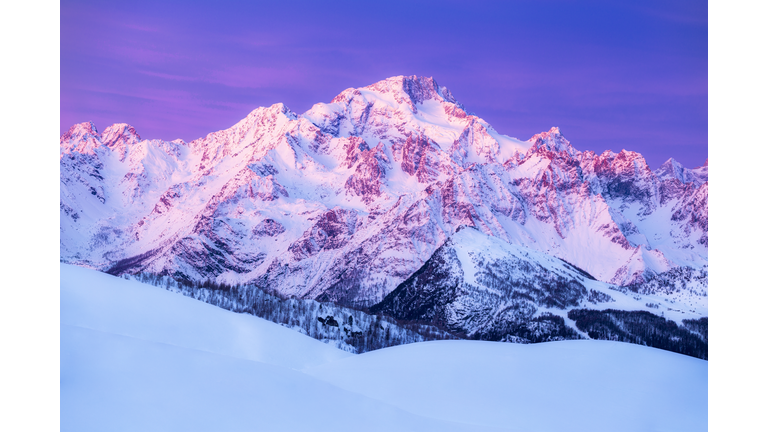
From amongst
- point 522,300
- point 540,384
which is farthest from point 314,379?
point 522,300

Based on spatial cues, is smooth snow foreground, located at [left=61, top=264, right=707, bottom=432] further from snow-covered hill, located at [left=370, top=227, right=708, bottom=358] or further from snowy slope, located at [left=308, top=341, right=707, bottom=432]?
snow-covered hill, located at [left=370, top=227, right=708, bottom=358]

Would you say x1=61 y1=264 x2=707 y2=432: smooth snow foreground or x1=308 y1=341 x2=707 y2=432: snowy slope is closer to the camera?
x1=61 y1=264 x2=707 y2=432: smooth snow foreground

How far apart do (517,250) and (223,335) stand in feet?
271

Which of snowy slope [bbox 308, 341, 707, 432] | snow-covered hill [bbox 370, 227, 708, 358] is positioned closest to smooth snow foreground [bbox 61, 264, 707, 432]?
snowy slope [bbox 308, 341, 707, 432]

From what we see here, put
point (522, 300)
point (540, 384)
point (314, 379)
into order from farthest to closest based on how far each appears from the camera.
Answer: point (522, 300) → point (540, 384) → point (314, 379)

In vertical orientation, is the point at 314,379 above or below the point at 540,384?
above

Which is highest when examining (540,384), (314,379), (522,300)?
(314,379)

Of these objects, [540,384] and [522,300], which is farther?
[522,300]

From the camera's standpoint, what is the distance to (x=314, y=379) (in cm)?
1228

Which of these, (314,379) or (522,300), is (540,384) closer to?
(314,379)

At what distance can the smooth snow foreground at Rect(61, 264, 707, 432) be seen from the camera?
1070cm

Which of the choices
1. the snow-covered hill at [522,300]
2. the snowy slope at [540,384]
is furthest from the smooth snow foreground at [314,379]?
the snow-covered hill at [522,300]

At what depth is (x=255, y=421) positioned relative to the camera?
34.8ft
